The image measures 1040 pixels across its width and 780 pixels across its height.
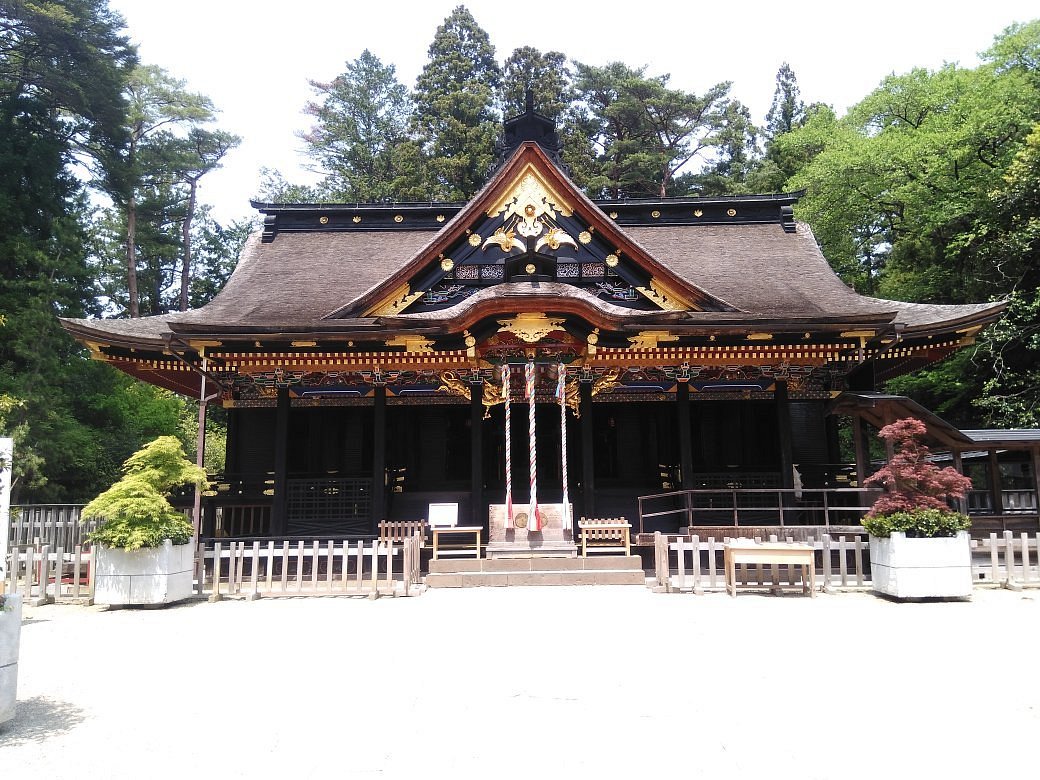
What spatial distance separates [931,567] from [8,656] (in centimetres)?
980

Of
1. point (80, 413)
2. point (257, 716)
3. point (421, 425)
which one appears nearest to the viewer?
point (257, 716)

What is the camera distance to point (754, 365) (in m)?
14.6

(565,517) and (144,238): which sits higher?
(144,238)

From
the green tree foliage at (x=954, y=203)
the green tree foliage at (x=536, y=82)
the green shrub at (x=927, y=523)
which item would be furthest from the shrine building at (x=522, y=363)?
the green tree foliage at (x=536, y=82)

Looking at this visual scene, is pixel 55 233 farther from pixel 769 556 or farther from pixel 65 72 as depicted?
pixel 769 556

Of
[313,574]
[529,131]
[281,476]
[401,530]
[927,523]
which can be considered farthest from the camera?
[529,131]

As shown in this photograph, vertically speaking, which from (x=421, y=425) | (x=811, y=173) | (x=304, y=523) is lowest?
(x=304, y=523)

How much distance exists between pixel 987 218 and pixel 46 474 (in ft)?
101

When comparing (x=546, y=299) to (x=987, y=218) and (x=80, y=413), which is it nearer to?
(x=987, y=218)

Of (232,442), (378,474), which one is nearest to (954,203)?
(378,474)

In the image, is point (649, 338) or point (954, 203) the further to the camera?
point (954, 203)

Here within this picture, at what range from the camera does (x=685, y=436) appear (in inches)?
558

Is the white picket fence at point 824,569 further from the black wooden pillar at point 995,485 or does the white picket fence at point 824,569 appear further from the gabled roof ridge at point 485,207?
the gabled roof ridge at point 485,207

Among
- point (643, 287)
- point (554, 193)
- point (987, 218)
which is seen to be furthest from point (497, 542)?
point (987, 218)
